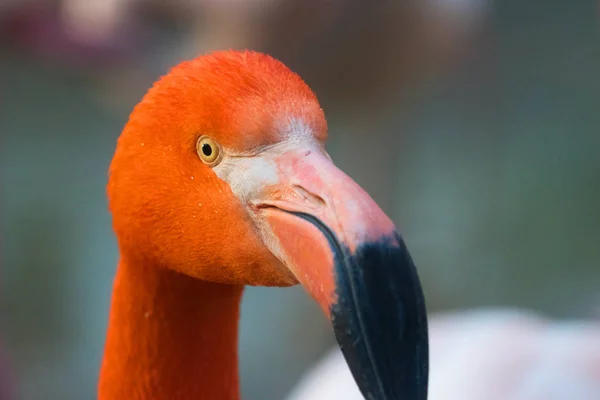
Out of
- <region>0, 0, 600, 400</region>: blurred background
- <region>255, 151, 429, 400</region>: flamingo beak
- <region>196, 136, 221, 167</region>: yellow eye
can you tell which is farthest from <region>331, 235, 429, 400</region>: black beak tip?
<region>0, 0, 600, 400</region>: blurred background

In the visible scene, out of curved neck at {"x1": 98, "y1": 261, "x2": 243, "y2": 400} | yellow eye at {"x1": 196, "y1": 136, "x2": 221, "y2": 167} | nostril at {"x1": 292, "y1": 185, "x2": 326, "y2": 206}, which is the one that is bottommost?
curved neck at {"x1": 98, "y1": 261, "x2": 243, "y2": 400}

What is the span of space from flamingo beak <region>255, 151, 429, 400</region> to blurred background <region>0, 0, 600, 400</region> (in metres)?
1.19

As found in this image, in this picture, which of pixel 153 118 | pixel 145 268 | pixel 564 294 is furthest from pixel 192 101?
pixel 564 294

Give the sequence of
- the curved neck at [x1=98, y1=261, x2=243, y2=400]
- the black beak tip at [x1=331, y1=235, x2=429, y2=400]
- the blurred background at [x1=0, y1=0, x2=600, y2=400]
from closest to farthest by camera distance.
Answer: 1. the black beak tip at [x1=331, y1=235, x2=429, y2=400]
2. the curved neck at [x1=98, y1=261, x2=243, y2=400]
3. the blurred background at [x1=0, y1=0, x2=600, y2=400]

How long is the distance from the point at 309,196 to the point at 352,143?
1.69m

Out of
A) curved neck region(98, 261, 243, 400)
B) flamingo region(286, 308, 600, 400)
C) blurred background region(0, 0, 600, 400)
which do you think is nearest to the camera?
curved neck region(98, 261, 243, 400)

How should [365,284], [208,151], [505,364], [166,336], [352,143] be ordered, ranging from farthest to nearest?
[352,143] < [505,364] < [166,336] < [208,151] < [365,284]

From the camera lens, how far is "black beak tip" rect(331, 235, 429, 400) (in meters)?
0.45

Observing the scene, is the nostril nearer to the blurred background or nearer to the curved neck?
the curved neck

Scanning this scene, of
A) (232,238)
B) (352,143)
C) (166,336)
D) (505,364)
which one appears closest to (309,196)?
(232,238)

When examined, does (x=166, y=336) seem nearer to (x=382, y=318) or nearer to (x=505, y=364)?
(x=382, y=318)

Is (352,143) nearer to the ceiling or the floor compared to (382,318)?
nearer to the ceiling

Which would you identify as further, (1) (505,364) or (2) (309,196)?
(1) (505,364)

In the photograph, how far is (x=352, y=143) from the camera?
84.9 inches
